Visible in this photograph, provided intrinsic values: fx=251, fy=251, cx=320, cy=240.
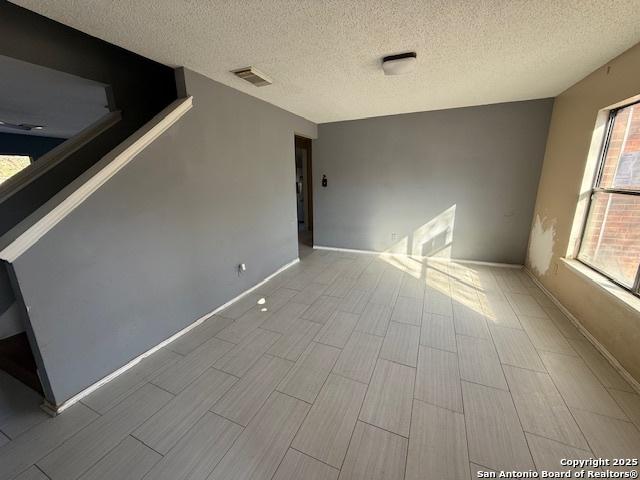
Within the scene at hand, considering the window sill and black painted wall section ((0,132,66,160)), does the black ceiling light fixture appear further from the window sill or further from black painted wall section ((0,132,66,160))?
black painted wall section ((0,132,66,160))

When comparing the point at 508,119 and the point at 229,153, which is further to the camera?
the point at 508,119

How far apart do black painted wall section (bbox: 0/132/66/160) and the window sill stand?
8.39m

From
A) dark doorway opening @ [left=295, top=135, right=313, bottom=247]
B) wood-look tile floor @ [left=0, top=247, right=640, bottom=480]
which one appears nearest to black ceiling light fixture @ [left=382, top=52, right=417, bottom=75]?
wood-look tile floor @ [left=0, top=247, right=640, bottom=480]

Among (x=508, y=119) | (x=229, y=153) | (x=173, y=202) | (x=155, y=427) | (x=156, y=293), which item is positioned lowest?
(x=155, y=427)

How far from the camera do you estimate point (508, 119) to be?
342 centimetres

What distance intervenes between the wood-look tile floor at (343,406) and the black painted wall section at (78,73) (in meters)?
1.50

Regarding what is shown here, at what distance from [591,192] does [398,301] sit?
2.14m

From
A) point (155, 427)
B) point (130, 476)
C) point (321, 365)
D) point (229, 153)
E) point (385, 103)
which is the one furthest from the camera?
point (385, 103)

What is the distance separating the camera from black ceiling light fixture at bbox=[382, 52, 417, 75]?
1953 mm

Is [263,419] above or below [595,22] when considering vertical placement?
below

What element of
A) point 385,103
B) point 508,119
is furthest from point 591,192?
point 385,103

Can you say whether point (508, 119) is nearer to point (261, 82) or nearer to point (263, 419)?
point (261, 82)

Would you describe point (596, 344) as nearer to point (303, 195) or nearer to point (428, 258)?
point (428, 258)

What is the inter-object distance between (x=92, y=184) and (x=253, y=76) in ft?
5.13
